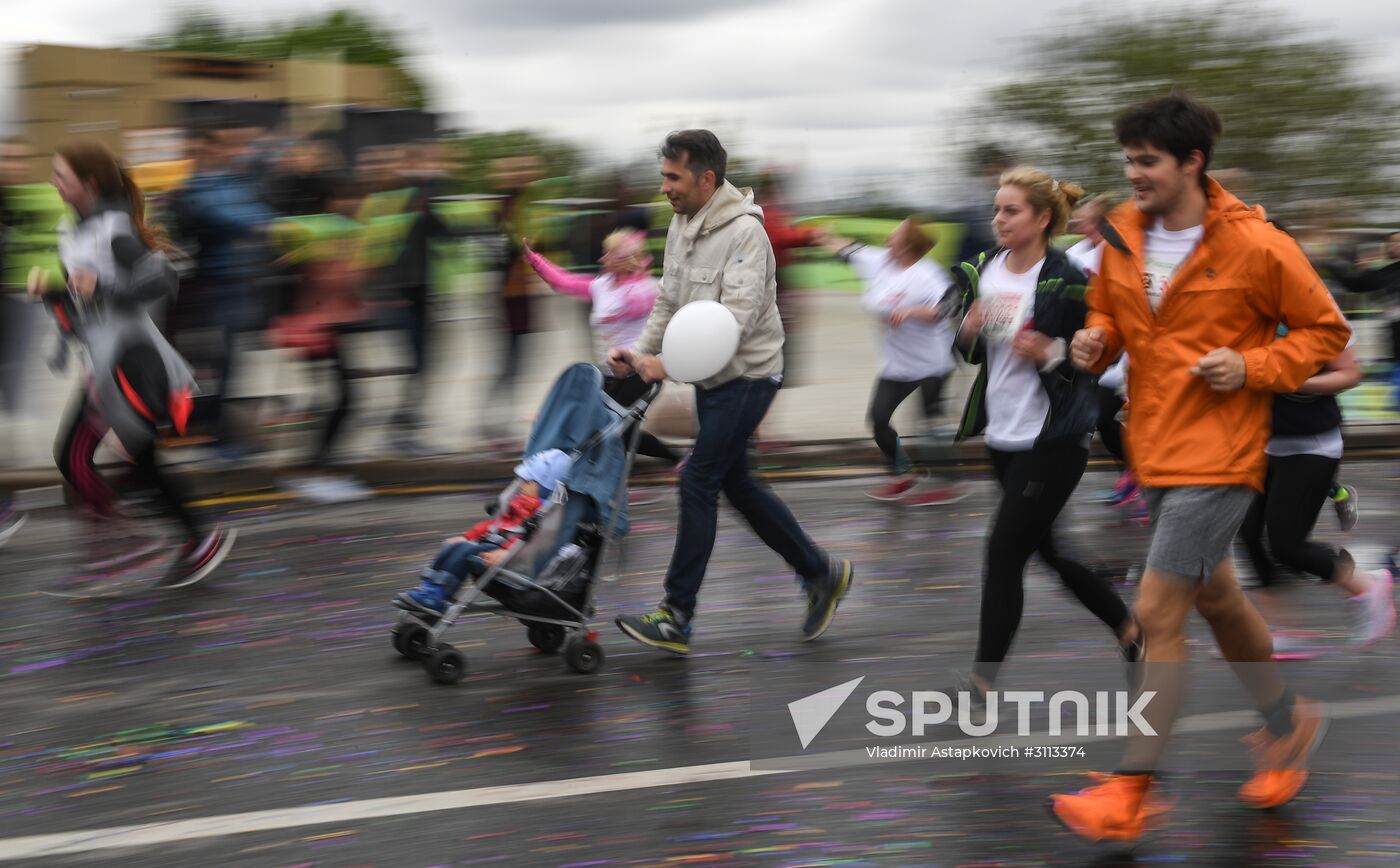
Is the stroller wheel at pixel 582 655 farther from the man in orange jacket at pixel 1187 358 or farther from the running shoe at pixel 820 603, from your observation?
the man in orange jacket at pixel 1187 358

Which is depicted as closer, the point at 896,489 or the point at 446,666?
the point at 446,666

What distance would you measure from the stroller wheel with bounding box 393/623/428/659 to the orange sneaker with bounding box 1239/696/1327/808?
2835mm

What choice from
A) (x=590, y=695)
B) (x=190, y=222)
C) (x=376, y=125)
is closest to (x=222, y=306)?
(x=190, y=222)

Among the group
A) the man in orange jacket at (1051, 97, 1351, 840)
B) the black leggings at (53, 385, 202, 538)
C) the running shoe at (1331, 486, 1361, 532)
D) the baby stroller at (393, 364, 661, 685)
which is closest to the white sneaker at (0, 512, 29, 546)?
the black leggings at (53, 385, 202, 538)

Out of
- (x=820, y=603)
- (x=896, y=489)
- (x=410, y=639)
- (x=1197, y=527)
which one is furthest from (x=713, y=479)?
(x=896, y=489)

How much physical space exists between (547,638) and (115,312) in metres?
2.38

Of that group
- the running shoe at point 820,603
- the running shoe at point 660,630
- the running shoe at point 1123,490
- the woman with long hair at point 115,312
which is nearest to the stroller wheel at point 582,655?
the running shoe at point 660,630

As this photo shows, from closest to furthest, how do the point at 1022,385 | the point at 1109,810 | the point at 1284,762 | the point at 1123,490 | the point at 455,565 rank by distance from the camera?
the point at 1109,810, the point at 1284,762, the point at 1022,385, the point at 455,565, the point at 1123,490

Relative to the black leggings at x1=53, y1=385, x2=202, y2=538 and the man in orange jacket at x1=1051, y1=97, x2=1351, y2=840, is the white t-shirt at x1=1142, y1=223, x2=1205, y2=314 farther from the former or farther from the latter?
the black leggings at x1=53, y1=385, x2=202, y2=538

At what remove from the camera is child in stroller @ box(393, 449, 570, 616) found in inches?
229

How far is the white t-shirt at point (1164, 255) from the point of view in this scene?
4.16m

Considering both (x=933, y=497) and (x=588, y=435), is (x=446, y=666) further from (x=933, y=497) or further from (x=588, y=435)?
(x=933, y=497)

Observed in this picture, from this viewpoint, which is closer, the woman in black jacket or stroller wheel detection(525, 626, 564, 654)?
the woman in black jacket

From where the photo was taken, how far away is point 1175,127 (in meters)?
4.07
